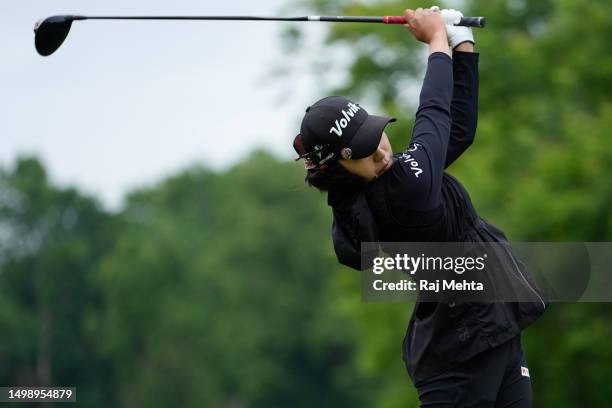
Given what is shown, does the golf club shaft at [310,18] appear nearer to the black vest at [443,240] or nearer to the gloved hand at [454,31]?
the gloved hand at [454,31]

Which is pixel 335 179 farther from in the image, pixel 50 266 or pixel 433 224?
pixel 50 266

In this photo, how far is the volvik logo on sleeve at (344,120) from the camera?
4578mm

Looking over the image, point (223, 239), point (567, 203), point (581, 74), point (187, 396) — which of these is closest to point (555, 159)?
point (567, 203)

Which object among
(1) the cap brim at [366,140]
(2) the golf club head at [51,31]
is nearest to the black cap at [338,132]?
(1) the cap brim at [366,140]

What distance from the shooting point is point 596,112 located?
2269cm

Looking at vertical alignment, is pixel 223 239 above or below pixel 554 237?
above

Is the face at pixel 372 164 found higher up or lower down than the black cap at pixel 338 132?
lower down

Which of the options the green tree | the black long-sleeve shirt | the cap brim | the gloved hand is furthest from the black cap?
the green tree

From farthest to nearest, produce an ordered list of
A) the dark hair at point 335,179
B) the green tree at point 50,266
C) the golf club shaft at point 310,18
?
the green tree at point 50,266
the golf club shaft at point 310,18
the dark hair at point 335,179

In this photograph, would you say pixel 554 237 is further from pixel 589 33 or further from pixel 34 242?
pixel 34 242

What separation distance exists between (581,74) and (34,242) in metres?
32.8

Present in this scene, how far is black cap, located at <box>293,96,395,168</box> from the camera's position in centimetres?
456

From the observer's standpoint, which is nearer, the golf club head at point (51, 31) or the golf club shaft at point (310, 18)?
the golf club shaft at point (310, 18)

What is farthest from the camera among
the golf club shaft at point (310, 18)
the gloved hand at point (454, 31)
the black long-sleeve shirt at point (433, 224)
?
the golf club shaft at point (310, 18)
